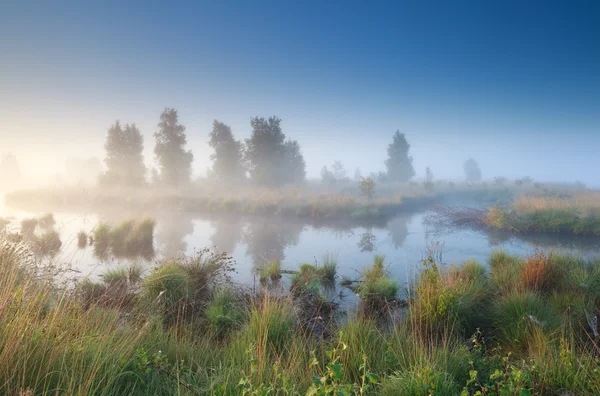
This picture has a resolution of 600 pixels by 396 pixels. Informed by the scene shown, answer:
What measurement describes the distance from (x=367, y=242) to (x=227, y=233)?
6.51 m

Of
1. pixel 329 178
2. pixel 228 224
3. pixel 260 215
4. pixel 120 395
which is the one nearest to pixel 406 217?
pixel 260 215

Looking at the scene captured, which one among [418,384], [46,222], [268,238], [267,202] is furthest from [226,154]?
[418,384]

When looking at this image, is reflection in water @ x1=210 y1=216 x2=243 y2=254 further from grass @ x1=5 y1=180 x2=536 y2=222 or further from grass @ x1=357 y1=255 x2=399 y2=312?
grass @ x1=357 y1=255 x2=399 y2=312

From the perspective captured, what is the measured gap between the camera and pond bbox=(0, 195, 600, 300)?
8398mm

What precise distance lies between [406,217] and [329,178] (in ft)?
100

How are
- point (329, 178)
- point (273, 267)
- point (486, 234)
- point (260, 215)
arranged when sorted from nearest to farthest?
point (273, 267) → point (486, 234) → point (260, 215) → point (329, 178)

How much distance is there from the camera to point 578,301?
4.39 metres

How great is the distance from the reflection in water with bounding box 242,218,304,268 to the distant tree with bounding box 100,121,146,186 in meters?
20.6

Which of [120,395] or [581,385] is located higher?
[120,395]

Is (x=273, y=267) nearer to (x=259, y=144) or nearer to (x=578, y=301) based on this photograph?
(x=578, y=301)

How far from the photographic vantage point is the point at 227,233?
552 inches

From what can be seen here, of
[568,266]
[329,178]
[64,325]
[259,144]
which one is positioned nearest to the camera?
[64,325]

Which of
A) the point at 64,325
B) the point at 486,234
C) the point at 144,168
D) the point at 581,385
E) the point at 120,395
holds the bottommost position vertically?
the point at 486,234

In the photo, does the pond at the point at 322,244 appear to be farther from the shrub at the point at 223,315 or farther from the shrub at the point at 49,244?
the shrub at the point at 223,315
